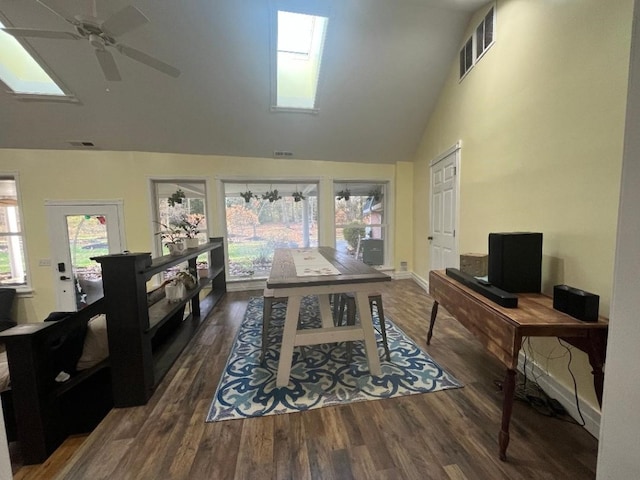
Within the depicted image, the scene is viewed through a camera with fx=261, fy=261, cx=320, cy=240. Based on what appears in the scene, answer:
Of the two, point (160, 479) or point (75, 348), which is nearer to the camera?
point (160, 479)

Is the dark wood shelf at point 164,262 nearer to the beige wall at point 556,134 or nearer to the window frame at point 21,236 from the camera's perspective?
the beige wall at point 556,134

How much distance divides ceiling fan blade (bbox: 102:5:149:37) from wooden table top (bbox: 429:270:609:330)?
3.10 metres

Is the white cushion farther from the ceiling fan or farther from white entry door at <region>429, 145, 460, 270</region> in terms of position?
white entry door at <region>429, 145, 460, 270</region>

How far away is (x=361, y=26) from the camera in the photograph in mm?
2963

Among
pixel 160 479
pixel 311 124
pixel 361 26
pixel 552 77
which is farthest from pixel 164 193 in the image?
pixel 552 77

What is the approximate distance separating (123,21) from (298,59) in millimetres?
2272

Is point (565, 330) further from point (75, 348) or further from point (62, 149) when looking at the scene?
point (62, 149)

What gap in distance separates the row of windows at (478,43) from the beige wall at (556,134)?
0.10 metres

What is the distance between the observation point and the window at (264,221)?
4.81 metres

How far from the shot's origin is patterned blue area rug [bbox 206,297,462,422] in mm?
1766

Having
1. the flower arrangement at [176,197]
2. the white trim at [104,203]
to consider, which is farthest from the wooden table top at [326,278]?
the white trim at [104,203]

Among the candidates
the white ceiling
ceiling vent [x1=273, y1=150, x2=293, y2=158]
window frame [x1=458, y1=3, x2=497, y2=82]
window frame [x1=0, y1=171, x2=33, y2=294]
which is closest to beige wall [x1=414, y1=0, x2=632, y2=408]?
window frame [x1=458, y1=3, x2=497, y2=82]

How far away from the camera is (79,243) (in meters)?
4.22

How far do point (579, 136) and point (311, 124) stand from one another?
3.21 metres
